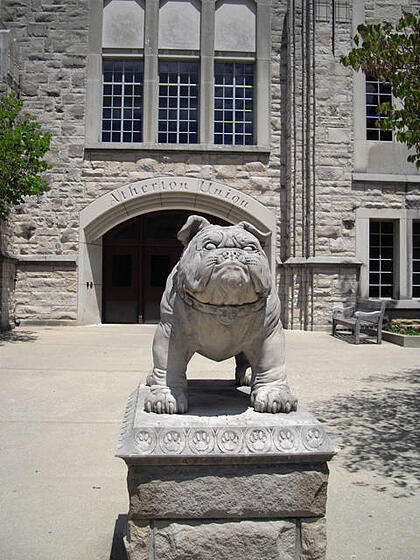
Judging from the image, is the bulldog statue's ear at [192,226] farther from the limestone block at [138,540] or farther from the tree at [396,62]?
the tree at [396,62]

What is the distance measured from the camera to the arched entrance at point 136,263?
15.3 m

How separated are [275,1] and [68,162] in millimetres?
7241

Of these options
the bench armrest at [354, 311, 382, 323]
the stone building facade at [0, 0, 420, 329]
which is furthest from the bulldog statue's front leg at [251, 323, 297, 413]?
the stone building facade at [0, 0, 420, 329]

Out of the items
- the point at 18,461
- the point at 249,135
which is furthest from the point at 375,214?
the point at 18,461

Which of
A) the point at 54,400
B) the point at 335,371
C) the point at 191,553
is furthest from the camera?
the point at 335,371

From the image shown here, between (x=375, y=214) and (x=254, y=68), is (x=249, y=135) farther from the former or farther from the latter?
(x=375, y=214)

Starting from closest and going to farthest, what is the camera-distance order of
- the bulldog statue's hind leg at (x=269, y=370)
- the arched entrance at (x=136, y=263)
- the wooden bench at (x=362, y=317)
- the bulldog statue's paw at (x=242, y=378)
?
1. the bulldog statue's hind leg at (x=269, y=370)
2. the bulldog statue's paw at (x=242, y=378)
3. the wooden bench at (x=362, y=317)
4. the arched entrance at (x=136, y=263)

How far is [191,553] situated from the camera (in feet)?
7.18

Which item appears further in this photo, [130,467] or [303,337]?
[303,337]

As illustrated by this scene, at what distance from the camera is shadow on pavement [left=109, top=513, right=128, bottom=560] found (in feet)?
8.05

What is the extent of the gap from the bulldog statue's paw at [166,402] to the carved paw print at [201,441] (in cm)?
26

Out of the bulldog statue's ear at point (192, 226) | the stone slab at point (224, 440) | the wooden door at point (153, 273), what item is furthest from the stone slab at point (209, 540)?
the wooden door at point (153, 273)

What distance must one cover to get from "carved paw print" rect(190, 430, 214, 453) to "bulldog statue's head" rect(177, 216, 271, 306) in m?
0.60

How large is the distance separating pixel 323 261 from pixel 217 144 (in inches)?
171
